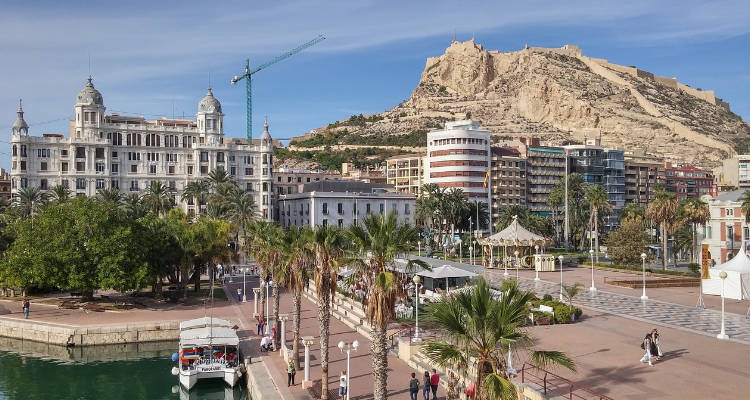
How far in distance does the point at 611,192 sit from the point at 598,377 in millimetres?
135136

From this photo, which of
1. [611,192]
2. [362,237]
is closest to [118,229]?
[362,237]

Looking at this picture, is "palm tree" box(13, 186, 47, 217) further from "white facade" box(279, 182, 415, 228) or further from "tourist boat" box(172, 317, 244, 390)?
"tourist boat" box(172, 317, 244, 390)

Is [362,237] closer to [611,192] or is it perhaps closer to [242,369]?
[242,369]

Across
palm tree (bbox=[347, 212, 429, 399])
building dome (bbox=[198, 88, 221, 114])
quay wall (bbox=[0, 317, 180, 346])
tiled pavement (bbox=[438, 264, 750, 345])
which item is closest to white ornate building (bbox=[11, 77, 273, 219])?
building dome (bbox=[198, 88, 221, 114])

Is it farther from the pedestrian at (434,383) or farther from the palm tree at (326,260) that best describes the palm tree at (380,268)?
the palm tree at (326,260)

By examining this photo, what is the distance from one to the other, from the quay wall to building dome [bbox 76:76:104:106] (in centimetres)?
6267

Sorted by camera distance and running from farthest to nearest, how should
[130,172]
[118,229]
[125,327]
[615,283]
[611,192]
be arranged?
[611,192]
[130,172]
[615,283]
[118,229]
[125,327]

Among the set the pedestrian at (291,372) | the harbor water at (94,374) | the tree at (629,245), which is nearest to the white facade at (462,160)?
the tree at (629,245)

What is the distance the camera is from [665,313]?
42.4 metres

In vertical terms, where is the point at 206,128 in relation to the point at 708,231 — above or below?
above

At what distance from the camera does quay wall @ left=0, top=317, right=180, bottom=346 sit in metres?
43.5

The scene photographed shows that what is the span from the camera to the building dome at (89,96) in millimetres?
101000

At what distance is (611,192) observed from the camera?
501ft

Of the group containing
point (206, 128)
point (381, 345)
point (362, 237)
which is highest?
point (206, 128)
